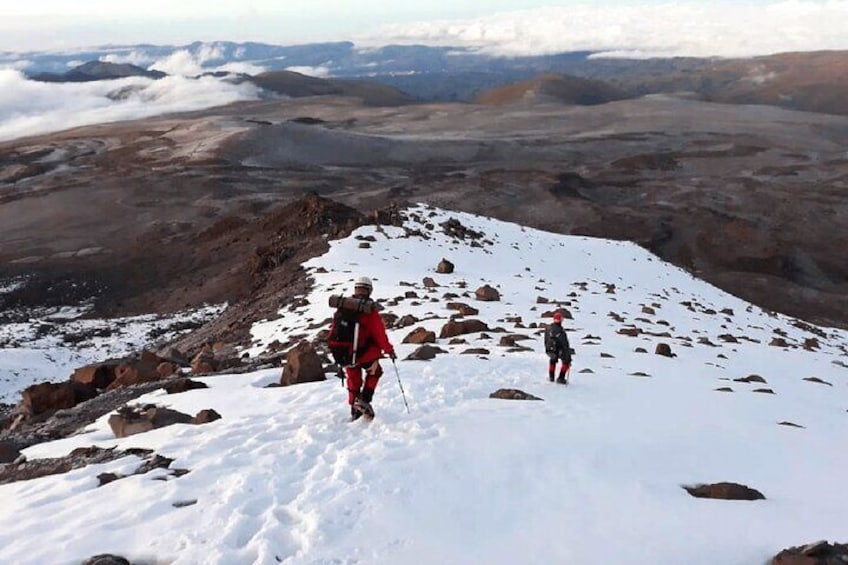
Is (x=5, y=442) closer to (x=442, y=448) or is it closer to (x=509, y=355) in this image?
(x=442, y=448)

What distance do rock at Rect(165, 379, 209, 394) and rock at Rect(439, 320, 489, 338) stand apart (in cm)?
508

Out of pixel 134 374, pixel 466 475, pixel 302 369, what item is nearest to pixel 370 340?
pixel 466 475

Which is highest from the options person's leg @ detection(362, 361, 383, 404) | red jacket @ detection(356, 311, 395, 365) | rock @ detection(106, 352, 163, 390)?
red jacket @ detection(356, 311, 395, 365)

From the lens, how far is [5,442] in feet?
25.8

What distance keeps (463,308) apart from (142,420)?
9.25 m

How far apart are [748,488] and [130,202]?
54069 millimetres

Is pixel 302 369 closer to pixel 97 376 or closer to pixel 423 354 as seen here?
pixel 423 354

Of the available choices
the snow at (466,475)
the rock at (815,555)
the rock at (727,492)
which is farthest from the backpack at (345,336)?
the rock at (815,555)

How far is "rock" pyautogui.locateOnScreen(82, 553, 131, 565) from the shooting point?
463 centimetres

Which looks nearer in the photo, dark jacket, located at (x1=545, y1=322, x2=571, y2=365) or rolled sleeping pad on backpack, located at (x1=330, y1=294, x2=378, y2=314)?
rolled sleeping pad on backpack, located at (x1=330, y1=294, x2=378, y2=314)

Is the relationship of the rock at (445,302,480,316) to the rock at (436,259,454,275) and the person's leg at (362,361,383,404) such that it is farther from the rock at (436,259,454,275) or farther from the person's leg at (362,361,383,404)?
the person's leg at (362,361,383,404)

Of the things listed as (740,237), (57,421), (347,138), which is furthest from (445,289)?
(347,138)

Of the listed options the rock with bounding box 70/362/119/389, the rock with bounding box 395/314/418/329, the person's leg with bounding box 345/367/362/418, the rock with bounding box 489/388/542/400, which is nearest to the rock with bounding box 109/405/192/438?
the person's leg with bounding box 345/367/362/418

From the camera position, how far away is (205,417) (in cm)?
780
